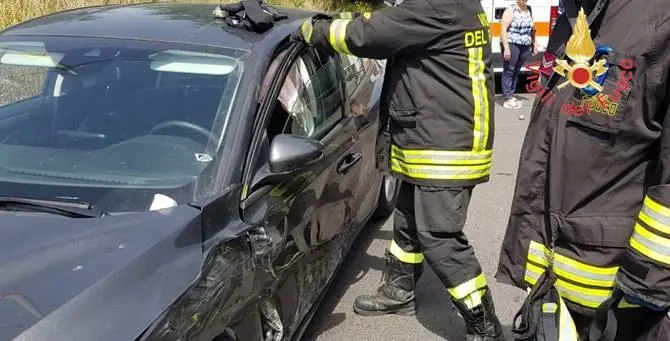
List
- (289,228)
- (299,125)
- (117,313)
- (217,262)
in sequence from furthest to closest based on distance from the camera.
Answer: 1. (299,125)
2. (289,228)
3. (217,262)
4. (117,313)

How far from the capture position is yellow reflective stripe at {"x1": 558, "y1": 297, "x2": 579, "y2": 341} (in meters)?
2.09

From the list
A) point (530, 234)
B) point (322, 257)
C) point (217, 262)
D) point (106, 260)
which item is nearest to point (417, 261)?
point (322, 257)

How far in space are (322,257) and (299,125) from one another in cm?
61

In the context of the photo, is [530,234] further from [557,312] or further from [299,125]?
[299,125]

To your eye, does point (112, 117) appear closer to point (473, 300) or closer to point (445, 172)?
point (445, 172)

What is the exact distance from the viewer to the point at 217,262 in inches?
82.9

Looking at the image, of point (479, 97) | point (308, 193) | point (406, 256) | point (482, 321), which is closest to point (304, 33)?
point (308, 193)

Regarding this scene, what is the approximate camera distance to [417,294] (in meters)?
3.90

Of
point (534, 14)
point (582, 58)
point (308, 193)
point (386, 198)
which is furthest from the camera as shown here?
point (534, 14)

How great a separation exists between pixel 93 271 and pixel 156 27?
1.42m

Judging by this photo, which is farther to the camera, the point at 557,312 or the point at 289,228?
the point at 289,228

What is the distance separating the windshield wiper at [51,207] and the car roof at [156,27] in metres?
0.91

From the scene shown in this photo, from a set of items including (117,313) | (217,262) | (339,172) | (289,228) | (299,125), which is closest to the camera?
(117,313)

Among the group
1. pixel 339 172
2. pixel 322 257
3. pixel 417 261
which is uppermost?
pixel 339 172
